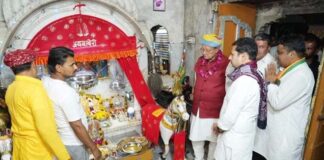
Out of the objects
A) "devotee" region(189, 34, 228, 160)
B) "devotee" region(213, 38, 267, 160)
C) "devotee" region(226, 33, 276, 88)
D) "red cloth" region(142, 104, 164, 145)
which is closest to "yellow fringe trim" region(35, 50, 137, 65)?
"red cloth" region(142, 104, 164, 145)

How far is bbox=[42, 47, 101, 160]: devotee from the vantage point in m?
1.72

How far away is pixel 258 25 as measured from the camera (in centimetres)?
374

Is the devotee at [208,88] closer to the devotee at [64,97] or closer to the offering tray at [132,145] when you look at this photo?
the offering tray at [132,145]

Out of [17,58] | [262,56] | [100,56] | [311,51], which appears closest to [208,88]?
[262,56]

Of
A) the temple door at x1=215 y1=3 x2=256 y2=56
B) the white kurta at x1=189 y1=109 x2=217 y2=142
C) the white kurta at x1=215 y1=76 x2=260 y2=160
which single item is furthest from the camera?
the temple door at x1=215 y1=3 x2=256 y2=56

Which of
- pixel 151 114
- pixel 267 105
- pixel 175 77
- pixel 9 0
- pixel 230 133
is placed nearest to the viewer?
pixel 230 133

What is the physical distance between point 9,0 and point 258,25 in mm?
3601

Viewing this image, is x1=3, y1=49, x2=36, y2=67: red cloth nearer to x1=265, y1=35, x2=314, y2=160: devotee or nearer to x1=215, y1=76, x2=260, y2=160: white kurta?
x1=215, y1=76, x2=260, y2=160: white kurta

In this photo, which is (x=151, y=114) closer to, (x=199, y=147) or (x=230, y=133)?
Result: (x=199, y=147)

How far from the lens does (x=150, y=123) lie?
3.34m

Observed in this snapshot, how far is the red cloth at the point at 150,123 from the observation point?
321cm

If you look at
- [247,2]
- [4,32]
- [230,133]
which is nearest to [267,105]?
[230,133]

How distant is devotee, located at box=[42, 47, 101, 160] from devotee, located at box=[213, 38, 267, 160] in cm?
123

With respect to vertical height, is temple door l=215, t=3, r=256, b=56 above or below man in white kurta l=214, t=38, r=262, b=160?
above
